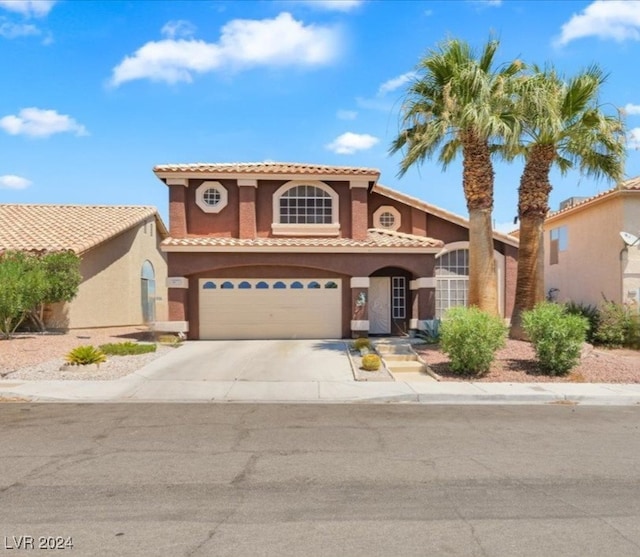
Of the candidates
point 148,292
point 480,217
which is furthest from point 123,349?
point 148,292

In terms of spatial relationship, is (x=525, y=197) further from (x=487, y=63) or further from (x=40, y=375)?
(x=40, y=375)

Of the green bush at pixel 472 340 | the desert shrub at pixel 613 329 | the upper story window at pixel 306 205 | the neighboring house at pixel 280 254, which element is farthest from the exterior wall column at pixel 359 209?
the desert shrub at pixel 613 329

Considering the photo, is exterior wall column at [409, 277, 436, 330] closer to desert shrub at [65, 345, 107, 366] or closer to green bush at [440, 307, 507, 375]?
green bush at [440, 307, 507, 375]

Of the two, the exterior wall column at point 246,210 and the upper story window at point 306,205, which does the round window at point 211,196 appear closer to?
the exterior wall column at point 246,210

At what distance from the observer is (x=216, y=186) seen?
2088 centimetres

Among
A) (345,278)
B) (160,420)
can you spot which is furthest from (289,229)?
(160,420)

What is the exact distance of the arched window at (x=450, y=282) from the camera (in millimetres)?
22297

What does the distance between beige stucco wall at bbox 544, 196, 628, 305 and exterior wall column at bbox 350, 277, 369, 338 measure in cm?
932

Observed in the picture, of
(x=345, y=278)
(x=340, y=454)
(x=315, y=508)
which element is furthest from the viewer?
(x=345, y=278)

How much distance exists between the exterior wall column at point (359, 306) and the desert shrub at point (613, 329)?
25.6ft

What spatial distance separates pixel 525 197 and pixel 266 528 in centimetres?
1498

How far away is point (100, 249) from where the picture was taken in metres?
22.6

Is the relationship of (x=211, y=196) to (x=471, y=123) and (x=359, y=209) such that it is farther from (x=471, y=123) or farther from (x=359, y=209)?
(x=471, y=123)

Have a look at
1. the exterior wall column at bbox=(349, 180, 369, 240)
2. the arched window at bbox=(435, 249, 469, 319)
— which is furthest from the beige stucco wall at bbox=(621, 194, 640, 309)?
the exterior wall column at bbox=(349, 180, 369, 240)
